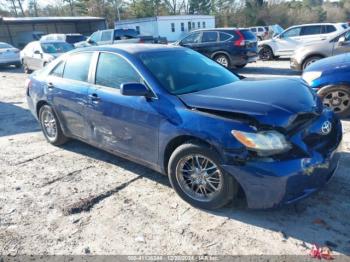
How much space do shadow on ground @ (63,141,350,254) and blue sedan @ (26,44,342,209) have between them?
0.27 m

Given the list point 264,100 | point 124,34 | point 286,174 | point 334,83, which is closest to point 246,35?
point 334,83

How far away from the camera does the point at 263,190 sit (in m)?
2.96


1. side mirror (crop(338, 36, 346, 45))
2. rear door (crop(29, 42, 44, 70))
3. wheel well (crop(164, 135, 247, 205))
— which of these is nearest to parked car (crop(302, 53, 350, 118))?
wheel well (crop(164, 135, 247, 205))

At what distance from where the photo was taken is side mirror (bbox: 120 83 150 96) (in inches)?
139

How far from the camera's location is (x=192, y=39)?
1373 centimetres

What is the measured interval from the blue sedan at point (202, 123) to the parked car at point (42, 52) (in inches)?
384

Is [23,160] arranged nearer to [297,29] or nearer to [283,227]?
[283,227]

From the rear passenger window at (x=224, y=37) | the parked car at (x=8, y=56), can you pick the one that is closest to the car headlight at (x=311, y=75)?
the rear passenger window at (x=224, y=37)

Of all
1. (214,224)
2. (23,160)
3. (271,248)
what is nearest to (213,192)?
(214,224)

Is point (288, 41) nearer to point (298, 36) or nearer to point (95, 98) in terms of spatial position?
point (298, 36)

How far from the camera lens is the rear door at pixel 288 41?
14.6 m

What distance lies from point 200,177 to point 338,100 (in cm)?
385

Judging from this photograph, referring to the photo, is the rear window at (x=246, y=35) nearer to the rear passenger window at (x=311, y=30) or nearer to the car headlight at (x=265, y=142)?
the rear passenger window at (x=311, y=30)

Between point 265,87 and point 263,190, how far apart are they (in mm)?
1271
